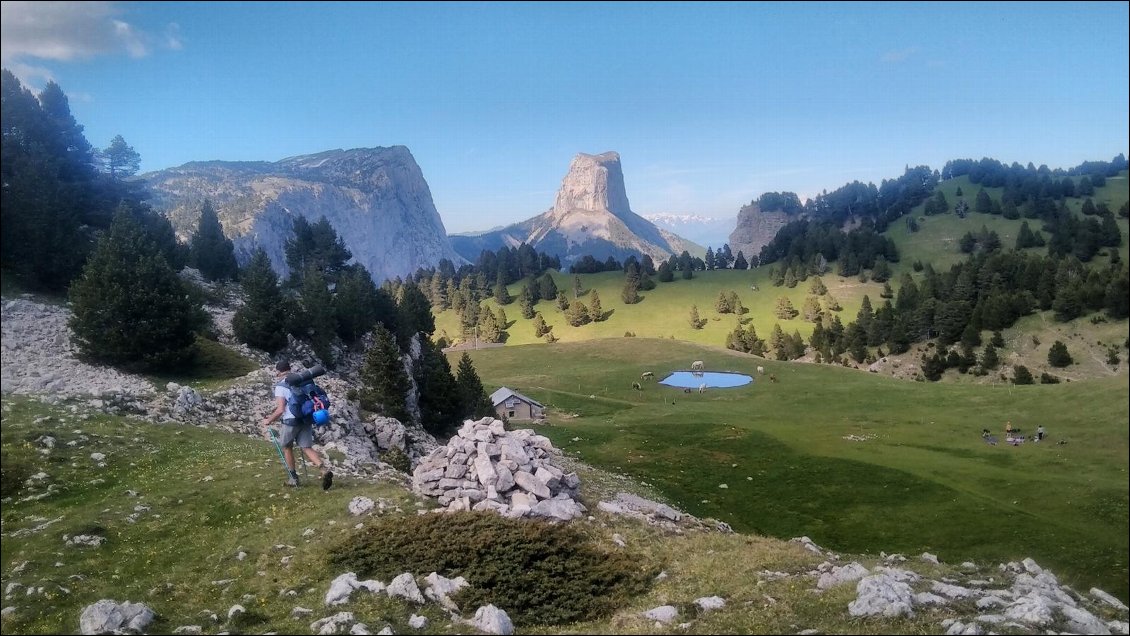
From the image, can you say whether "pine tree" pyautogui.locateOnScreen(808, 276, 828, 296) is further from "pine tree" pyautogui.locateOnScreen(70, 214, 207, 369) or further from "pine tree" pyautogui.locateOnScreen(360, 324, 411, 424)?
"pine tree" pyautogui.locateOnScreen(70, 214, 207, 369)

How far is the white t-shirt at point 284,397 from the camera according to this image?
20344 mm

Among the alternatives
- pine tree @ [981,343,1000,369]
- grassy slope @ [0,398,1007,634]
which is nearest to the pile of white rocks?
grassy slope @ [0,398,1007,634]

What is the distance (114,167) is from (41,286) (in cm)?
4668

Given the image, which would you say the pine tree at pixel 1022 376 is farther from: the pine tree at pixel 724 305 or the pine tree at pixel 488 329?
the pine tree at pixel 488 329

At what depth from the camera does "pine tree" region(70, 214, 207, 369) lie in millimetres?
36000

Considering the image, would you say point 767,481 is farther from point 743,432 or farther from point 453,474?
point 453,474

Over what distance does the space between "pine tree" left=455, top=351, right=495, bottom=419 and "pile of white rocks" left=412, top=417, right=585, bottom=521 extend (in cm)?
3709

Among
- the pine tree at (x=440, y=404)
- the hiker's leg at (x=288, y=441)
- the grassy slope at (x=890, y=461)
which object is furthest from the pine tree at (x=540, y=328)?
the hiker's leg at (x=288, y=441)

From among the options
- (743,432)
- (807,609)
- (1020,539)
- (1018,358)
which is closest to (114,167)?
(743,432)

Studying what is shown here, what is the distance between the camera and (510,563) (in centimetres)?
1655

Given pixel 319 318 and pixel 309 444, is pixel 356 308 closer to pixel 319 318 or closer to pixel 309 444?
pixel 319 318

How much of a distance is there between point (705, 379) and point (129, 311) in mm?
84970

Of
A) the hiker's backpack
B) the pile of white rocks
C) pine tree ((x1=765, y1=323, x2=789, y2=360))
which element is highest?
the hiker's backpack

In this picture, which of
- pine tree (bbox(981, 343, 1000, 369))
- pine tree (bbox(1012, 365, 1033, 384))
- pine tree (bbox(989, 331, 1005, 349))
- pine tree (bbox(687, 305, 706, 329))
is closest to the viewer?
pine tree (bbox(1012, 365, 1033, 384))
